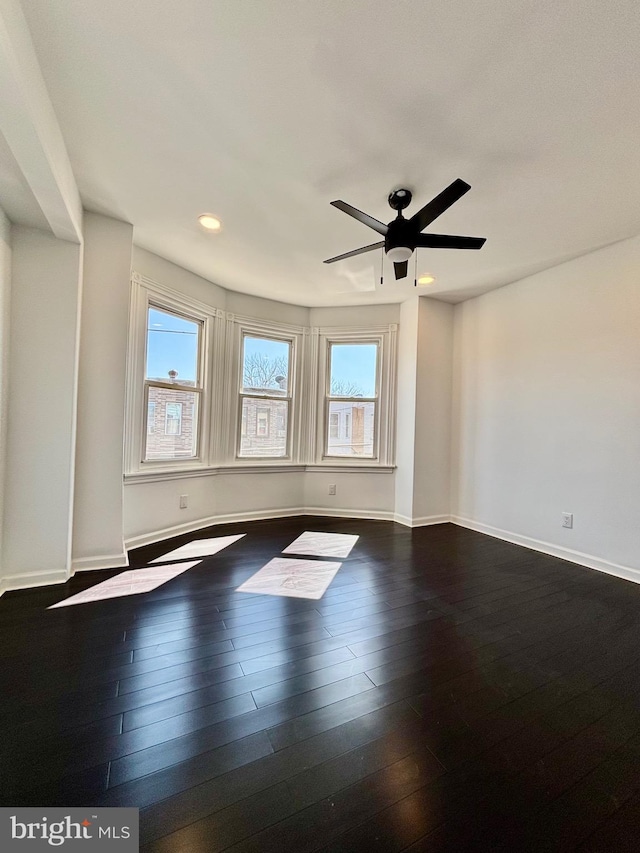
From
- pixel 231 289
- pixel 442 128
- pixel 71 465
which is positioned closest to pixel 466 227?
pixel 442 128

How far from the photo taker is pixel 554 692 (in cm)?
151

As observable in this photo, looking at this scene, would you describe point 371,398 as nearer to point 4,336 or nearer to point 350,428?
point 350,428

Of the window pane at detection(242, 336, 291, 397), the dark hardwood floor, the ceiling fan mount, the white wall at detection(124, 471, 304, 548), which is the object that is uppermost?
the ceiling fan mount

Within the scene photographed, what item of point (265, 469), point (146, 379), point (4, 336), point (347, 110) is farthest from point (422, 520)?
point (4, 336)

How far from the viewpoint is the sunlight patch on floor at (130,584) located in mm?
2227

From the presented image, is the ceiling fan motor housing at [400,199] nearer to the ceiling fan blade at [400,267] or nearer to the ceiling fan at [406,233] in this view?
the ceiling fan at [406,233]

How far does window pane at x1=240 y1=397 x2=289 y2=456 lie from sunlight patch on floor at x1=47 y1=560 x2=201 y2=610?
5.56ft

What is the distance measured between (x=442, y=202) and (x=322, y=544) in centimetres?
291

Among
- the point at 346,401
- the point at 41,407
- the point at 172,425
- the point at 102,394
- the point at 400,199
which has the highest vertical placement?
the point at 400,199

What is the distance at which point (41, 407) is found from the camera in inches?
92.4

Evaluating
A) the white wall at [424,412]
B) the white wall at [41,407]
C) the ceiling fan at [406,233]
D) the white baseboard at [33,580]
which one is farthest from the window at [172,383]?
the white wall at [424,412]

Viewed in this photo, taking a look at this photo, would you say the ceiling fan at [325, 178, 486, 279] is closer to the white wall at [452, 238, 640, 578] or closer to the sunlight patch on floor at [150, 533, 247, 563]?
the white wall at [452, 238, 640, 578]

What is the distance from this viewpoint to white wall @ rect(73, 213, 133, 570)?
259 cm

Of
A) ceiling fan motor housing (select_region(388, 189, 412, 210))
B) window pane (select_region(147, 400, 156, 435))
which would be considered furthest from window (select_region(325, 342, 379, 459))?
ceiling fan motor housing (select_region(388, 189, 412, 210))
